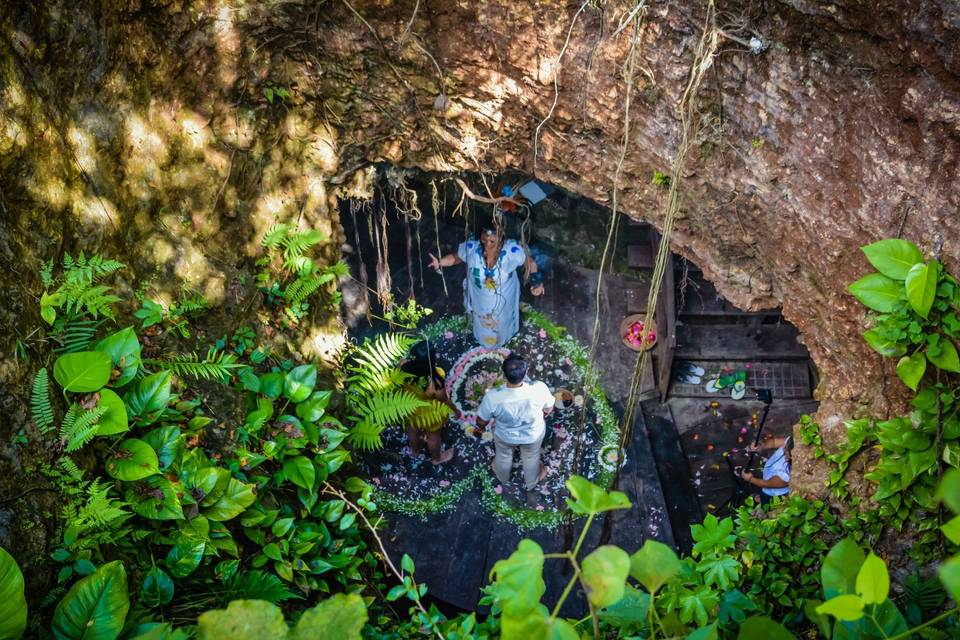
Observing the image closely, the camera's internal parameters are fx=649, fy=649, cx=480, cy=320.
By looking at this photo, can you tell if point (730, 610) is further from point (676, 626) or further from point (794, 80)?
point (794, 80)

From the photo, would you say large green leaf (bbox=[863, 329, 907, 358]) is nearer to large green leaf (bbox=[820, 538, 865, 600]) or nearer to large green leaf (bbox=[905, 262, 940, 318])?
large green leaf (bbox=[905, 262, 940, 318])

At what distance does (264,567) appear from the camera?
13.7 ft

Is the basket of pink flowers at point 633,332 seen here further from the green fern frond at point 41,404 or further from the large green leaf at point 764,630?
the green fern frond at point 41,404

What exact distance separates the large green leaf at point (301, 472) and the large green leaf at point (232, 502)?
0.43 meters

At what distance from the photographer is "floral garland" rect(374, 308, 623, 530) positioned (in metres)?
6.28

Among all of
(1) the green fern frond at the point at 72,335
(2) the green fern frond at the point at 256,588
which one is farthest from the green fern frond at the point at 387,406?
(1) the green fern frond at the point at 72,335

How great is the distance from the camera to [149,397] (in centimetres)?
382

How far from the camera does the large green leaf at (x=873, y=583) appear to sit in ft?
5.59

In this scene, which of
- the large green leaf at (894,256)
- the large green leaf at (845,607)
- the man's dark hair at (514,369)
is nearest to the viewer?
the large green leaf at (845,607)

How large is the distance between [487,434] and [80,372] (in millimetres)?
4119

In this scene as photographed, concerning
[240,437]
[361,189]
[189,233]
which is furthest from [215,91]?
[240,437]

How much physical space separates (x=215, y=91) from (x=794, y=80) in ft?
13.1

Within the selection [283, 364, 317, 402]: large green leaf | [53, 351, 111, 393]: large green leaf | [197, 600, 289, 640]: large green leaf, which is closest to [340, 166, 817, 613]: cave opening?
[283, 364, 317, 402]: large green leaf

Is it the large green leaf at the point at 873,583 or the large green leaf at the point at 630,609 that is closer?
the large green leaf at the point at 873,583
